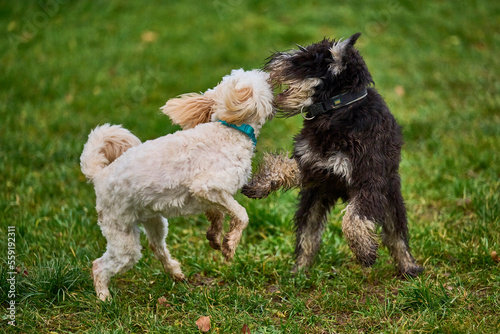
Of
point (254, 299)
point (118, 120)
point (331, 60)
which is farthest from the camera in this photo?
point (118, 120)

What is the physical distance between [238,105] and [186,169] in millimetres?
491

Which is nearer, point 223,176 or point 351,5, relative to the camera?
point 223,176

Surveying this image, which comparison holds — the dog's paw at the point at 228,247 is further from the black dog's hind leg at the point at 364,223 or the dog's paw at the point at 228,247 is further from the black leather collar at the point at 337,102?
the black leather collar at the point at 337,102

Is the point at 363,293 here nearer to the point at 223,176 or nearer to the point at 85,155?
the point at 223,176

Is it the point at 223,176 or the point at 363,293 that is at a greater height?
the point at 223,176

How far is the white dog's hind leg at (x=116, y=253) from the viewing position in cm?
343

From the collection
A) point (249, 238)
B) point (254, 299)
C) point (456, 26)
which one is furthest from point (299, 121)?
point (456, 26)

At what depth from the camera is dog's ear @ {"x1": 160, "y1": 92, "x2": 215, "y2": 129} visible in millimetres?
3513

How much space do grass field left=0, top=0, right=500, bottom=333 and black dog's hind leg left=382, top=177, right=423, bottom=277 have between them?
125 mm

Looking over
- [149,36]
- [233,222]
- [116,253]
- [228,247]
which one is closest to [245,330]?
[228,247]

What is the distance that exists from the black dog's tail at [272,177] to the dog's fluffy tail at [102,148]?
848mm

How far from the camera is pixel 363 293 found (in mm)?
3883

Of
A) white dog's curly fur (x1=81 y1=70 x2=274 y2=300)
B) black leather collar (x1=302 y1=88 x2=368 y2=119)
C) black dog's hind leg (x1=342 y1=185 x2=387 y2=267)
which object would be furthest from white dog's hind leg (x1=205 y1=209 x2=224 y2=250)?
black leather collar (x1=302 y1=88 x2=368 y2=119)

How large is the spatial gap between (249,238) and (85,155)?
1.81 meters
